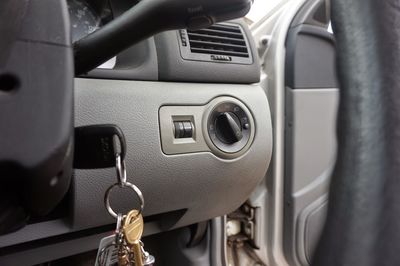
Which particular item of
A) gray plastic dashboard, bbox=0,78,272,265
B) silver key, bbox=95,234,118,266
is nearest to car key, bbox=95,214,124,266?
silver key, bbox=95,234,118,266

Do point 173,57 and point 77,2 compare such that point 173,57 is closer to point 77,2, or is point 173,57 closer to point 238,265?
point 77,2

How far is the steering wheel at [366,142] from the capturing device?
17 cm

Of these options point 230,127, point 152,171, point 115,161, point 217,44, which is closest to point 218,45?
point 217,44

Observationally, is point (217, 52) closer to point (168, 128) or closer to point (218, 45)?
point (218, 45)

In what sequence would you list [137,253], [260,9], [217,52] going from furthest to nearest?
[260,9] → [217,52] → [137,253]

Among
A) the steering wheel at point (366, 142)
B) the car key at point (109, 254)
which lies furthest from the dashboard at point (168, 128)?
the steering wheel at point (366, 142)

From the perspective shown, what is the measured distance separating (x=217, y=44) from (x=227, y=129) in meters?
0.17

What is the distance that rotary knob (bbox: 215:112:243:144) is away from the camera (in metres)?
0.71

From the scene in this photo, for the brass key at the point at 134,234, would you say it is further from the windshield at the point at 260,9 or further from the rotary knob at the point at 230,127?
the windshield at the point at 260,9

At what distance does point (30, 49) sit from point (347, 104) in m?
0.22

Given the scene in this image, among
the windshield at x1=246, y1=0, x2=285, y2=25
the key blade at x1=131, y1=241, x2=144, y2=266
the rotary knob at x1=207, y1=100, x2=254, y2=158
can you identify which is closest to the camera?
the key blade at x1=131, y1=241, x2=144, y2=266

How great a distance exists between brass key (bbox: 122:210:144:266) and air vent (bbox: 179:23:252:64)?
0.37 meters

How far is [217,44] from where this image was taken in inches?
29.2

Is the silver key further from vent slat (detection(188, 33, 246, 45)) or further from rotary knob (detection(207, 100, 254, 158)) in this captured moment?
vent slat (detection(188, 33, 246, 45))
